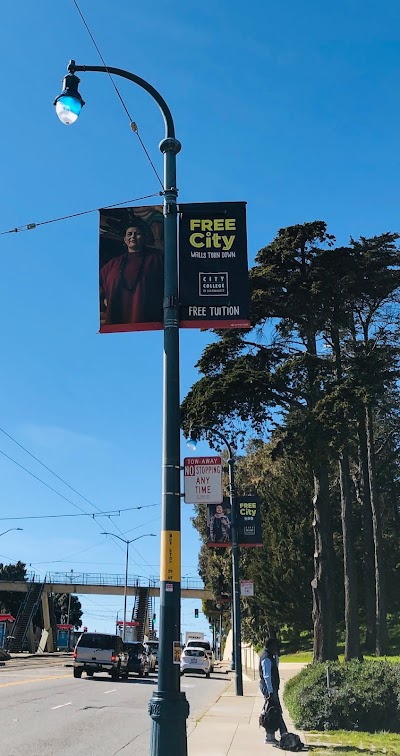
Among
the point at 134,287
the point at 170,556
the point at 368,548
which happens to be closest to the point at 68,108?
the point at 134,287

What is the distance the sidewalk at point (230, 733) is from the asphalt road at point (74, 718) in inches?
27.6

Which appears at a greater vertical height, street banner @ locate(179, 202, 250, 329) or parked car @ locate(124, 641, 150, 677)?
street banner @ locate(179, 202, 250, 329)

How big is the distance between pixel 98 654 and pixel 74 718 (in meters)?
14.0

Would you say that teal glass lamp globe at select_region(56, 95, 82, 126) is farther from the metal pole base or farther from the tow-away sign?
the metal pole base

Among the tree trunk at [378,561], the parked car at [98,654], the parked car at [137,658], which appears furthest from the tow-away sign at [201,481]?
the parked car at [137,658]

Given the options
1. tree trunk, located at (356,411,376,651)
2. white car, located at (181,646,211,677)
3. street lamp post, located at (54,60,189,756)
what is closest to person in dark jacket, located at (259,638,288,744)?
street lamp post, located at (54,60,189,756)

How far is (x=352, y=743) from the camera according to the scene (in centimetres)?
1120

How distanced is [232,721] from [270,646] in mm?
4335

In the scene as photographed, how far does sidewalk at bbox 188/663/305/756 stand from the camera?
11148mm

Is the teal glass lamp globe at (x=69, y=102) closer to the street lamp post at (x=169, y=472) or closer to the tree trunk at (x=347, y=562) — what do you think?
the street lamp post at (x=169, y=472)

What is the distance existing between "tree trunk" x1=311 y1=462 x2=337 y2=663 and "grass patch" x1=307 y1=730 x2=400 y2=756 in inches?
555

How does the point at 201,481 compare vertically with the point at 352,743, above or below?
above

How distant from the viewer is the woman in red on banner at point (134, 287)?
28.9 ft

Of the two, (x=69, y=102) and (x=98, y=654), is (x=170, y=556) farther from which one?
(x=98, y=654)
